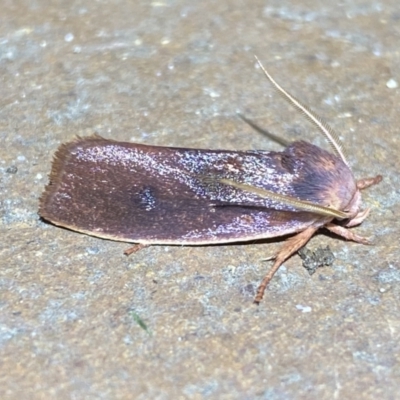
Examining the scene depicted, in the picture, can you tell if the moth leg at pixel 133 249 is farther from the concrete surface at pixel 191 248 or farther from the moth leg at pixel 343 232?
the moth leg at pixel 343 232

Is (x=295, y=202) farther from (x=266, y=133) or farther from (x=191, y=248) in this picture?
(x=266, y=133)

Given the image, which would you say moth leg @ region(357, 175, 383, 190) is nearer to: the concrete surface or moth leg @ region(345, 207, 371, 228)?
the concrete surface

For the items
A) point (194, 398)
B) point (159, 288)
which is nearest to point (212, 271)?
point (159, 288)

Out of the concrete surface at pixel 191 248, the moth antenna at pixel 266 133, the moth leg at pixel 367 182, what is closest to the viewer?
the concrete surface at pixel 191 248

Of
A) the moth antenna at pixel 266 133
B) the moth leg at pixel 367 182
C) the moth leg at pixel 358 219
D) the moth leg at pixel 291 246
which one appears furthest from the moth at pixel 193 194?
the moth antenna at pixel 266 133

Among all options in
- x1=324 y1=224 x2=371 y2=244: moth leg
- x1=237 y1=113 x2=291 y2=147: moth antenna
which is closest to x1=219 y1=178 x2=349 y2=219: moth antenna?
x1=324 y1=224 x2=371 y2=244: moth leg
